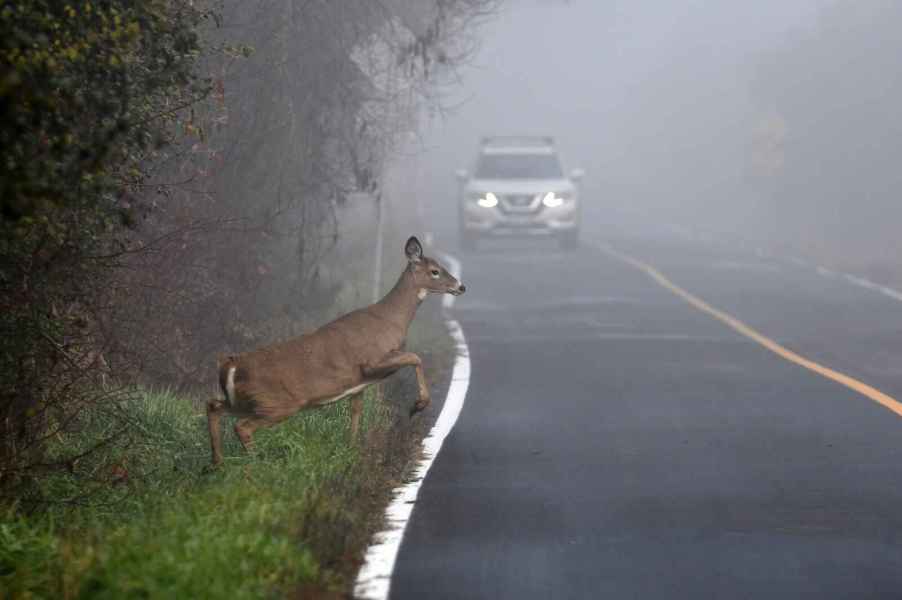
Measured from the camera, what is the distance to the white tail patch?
10820mm

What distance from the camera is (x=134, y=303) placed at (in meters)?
14.1

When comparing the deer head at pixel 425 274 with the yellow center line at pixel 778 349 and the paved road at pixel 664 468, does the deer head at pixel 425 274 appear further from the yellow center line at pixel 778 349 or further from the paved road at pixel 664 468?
the yellow center line at pixel 778 349

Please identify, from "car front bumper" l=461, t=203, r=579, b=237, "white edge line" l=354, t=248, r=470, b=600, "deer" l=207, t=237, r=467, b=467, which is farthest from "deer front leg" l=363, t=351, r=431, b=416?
"car front bumper" l=461, t=203, r=579, b=237

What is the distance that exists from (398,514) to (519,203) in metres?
28.5

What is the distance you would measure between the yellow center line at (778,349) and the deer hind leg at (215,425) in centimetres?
597

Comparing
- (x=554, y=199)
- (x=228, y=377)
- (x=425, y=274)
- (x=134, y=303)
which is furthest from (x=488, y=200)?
(x=228, y=377)

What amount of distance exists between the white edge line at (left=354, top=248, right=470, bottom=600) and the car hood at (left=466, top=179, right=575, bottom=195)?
2122cm

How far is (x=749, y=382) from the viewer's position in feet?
55.1

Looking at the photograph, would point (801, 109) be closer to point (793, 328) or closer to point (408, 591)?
point (793, 328)

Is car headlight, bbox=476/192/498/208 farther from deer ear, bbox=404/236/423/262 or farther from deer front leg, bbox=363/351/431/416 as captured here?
deer front leg, bbox=363/351/431/416

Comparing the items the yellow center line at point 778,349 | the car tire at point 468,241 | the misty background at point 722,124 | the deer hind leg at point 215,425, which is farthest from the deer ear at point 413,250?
the car tire at point 468,241

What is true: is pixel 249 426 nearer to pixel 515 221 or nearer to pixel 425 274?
pixel 425 274

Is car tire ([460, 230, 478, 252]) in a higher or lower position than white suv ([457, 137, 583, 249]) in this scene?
lower

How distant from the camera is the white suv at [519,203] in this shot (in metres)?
38.5
